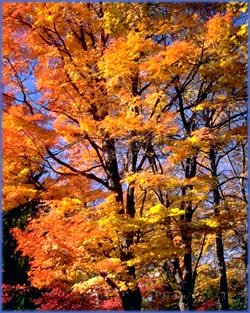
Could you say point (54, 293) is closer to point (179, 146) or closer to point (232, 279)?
point (179, 146)

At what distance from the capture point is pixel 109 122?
23.1 feet

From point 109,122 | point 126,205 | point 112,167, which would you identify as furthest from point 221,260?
point 109,122

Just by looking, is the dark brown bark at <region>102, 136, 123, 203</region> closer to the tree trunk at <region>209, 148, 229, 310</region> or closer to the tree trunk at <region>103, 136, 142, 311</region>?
the tree trunk at <region>103, 136, 142, 311</region>

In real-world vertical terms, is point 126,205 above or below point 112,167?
below

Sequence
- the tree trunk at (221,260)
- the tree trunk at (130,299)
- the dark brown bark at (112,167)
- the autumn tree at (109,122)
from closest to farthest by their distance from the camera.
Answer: the autumn tree at (109,122) → the tree trunk at (130,299) → the dark brown bark at (112,167) → the tree trunk at (221,260)

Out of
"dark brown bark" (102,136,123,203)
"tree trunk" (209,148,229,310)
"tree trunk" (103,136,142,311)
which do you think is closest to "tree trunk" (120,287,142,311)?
"tree trunk" (103,136,142,311)

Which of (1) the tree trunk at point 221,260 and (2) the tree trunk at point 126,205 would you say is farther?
(1) the tree trunk at point 221,260

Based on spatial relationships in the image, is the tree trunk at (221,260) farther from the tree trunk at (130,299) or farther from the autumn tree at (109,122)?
the tree trunk at (130,299)

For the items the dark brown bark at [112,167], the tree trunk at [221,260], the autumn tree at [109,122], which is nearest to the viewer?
the autumn tree at [109,122]

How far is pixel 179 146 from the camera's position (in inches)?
282

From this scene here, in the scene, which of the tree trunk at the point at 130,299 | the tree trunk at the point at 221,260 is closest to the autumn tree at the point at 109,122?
the tree trunk at the point at 130,299

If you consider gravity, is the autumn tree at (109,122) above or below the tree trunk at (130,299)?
above

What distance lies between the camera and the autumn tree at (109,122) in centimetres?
686

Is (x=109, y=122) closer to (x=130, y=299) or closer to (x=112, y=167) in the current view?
(x=112, y=167)
